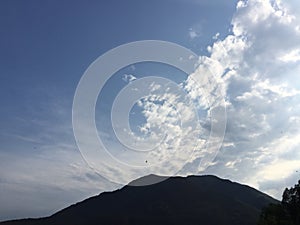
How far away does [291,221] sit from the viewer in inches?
3307

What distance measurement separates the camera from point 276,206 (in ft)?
293

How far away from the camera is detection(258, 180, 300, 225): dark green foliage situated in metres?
84.6

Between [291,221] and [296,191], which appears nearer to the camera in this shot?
[291,221]

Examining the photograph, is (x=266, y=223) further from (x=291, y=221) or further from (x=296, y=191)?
(x=296, y=191)

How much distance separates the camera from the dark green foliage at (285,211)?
277 ft

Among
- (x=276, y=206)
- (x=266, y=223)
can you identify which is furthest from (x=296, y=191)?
(x=266, y=223)

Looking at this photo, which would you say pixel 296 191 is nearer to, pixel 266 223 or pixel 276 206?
pixel 276 206

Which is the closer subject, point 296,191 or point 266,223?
point 266,223

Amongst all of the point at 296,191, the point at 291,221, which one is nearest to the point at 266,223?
the point at 291,221

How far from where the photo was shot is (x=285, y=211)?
291 feet

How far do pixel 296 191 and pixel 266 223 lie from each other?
12544 millimetres

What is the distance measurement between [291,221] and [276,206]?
232 inches

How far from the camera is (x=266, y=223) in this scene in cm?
8431

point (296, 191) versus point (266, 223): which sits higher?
point (296, 191)
